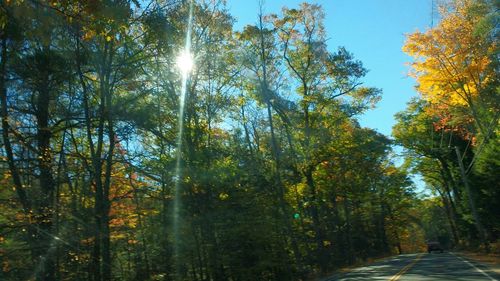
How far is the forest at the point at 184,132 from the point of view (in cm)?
1405

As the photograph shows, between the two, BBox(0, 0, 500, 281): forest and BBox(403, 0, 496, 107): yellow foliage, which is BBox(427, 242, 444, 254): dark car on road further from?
BBox(403, 0, 496, 107): yellow foliage

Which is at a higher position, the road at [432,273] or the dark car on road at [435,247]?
the dark car on road at [435,247]

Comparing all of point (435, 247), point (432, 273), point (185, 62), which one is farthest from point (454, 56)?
point (435, 247)

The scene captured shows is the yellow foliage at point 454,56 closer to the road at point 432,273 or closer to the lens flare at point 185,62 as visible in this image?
the road at point 432,273

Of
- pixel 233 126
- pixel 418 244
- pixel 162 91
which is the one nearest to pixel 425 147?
pixel 233 126

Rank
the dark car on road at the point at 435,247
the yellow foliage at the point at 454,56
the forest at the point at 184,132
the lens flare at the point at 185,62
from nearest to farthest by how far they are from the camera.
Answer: the forest at the point at 184,132 → the yellow foliage at the point at 454,56 → the lens flare at the point at 185,62 → the dark car on road at the point at 435,247

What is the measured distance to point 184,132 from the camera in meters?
23.2

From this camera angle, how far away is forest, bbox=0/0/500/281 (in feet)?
46.1

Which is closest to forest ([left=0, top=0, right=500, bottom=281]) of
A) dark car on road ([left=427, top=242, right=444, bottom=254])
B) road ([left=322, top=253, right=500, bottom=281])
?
road ([left=322, top=253, right=500, bottom=281])

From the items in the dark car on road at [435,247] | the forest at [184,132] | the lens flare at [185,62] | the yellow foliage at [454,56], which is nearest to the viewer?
the forest at [184,132]

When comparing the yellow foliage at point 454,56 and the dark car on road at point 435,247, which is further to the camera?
the dark car on road at point 435,247

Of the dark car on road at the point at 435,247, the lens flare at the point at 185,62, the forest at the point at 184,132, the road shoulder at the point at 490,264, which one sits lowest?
→ the road shoulder at the point at 490,264

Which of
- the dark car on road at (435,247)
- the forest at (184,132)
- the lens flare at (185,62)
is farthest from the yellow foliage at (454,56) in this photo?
the dark car on road at (435,247)

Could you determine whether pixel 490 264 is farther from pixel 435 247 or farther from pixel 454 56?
pixel 435 247
